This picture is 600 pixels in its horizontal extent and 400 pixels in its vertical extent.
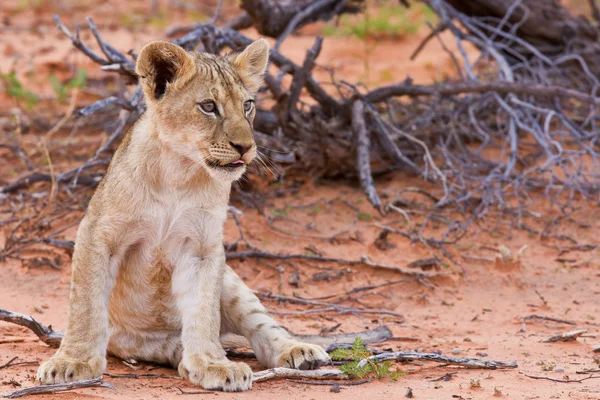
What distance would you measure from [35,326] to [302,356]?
141cm

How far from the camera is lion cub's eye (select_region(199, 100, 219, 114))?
4.14 metres

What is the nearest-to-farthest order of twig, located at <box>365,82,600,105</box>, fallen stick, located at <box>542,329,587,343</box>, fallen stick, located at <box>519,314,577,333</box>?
fallen stick, located at <box>542,329,587,343</box> < fallen stick, located at <box>519,314,577,333</box> < twig, located at <box>365,82,600,105</box>

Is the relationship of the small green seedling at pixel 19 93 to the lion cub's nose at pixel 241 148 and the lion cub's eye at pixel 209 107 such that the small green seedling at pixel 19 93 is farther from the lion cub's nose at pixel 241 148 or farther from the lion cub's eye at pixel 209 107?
the lion cub's nose at pixel 241 148

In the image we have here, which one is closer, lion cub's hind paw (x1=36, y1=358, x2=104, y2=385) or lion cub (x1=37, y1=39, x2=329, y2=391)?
lion cub's hind paw (x1=36, y1=358, x2=104, y2=385)

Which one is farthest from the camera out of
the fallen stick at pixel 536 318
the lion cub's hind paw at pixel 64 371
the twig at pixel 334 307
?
the twig at pixel 334 307

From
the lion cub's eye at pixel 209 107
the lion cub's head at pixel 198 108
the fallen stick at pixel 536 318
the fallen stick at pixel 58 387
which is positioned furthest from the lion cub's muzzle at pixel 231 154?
the fallen stick at pixel 536 318

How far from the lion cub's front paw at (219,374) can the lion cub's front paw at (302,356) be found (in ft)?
1.03

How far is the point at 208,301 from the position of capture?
428 centimetres

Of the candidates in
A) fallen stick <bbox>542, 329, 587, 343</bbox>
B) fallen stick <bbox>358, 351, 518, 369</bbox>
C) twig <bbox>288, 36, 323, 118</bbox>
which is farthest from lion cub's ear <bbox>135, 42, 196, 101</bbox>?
fallen stick <bbox>542, 329, 587, 343</bbox>

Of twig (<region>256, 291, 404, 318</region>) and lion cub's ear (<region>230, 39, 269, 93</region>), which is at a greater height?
lion cub's ear (<region>230, 39, 269, 93</region>)

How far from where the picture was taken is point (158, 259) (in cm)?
436

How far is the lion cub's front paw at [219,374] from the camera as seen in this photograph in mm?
4062

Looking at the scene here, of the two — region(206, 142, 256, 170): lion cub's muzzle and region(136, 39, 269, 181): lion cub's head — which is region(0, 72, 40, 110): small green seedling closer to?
region(136, 39, 269, 181): lion cub's head

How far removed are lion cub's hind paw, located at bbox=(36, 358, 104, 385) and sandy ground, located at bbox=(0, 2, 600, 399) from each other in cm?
11
